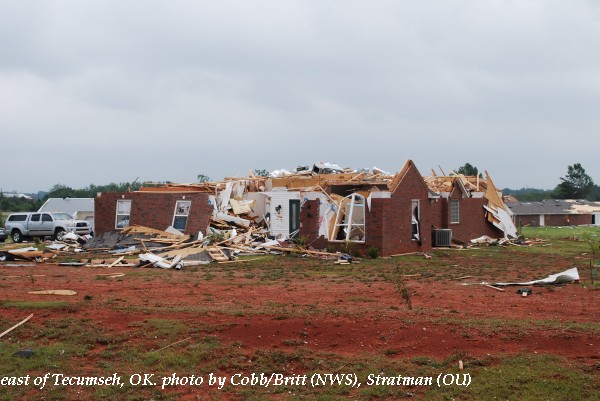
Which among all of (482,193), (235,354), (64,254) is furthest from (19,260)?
(482,193)

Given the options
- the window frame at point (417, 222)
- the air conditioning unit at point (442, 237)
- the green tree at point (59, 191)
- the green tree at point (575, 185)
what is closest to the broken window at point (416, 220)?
the window frame at point (417, 222)

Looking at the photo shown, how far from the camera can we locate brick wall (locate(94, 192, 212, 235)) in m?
29.1

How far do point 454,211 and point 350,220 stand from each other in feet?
31.4

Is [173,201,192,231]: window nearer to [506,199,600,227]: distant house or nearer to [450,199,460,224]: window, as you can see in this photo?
[450,199,460,224]: window

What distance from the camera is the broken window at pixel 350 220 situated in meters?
27.0

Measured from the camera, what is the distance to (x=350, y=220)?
2688 centimetres

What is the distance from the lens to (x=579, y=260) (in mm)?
25234

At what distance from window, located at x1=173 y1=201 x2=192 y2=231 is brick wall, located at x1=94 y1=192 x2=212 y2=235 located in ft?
0.57

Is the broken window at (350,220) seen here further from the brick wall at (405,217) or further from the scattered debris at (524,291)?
the scattered debris at (524,291)

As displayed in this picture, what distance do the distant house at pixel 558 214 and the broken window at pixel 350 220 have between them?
5774cm

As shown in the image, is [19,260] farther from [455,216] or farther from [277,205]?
[455,216]

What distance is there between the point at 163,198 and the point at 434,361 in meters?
23.0

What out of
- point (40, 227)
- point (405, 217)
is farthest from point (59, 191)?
point (405, 217)

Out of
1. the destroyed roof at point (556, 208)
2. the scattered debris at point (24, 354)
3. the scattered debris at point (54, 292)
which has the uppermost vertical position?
the destroyed roof at point (556, 208)
